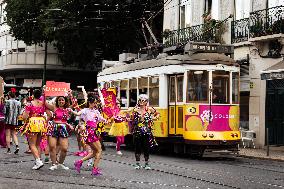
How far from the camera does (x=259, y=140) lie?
80.1 feet

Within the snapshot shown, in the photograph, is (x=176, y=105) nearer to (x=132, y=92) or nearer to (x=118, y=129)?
(x=118, y=129)

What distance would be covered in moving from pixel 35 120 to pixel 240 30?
14697 mm

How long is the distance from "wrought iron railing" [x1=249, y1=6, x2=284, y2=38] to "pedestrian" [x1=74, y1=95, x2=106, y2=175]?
40.8ft

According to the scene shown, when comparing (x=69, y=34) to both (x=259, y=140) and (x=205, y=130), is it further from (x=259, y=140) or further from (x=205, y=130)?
(x=205, y=130)

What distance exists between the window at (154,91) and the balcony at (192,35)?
20.2 ft

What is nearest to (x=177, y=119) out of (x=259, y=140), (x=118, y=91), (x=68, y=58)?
(x=118, y=91)

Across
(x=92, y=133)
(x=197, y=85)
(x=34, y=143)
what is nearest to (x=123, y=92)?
(x=197, y=85)

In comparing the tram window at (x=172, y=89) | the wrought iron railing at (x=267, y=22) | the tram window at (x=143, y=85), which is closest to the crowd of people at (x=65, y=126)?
the tram window at (x=172, y=89)

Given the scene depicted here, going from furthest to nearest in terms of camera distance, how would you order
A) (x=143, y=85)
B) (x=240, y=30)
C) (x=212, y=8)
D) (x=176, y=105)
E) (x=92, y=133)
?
1. (x=212, y=8)
2. (x=240, y=30)
3. (x=143, y=85)
4. (x=176, y=105)
5. (x=92, y=133)

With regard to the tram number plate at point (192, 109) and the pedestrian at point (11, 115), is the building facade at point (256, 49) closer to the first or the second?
the tram number plate at point (192, 109)

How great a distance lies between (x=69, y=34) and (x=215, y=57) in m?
20.2

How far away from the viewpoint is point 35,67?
50.5 metres

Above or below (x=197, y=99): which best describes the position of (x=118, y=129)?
below

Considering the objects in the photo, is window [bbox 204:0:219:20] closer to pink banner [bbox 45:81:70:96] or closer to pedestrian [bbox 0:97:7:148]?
pedestrian [bbox 0:97:7:148]
